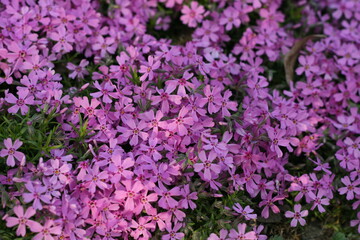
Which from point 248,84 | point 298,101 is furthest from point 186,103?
point 298,101

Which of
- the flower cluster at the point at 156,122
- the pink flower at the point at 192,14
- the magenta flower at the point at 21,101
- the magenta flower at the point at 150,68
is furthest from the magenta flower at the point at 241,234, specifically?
the pink flower at the point at 192,14

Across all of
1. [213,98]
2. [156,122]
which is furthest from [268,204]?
[156,122]

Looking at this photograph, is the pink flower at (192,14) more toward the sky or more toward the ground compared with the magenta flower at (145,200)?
more toward the sky

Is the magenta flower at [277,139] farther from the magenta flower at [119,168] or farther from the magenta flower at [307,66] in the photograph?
the magenta flower at [119,168]

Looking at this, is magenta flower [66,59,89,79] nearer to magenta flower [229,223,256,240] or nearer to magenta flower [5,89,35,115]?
magenta flower [5,89,35,115]

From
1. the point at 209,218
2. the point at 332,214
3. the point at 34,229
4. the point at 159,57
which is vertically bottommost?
the point at 332,214

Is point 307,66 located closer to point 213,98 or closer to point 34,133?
point 213,98

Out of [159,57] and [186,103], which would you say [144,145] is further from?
[159,57]
